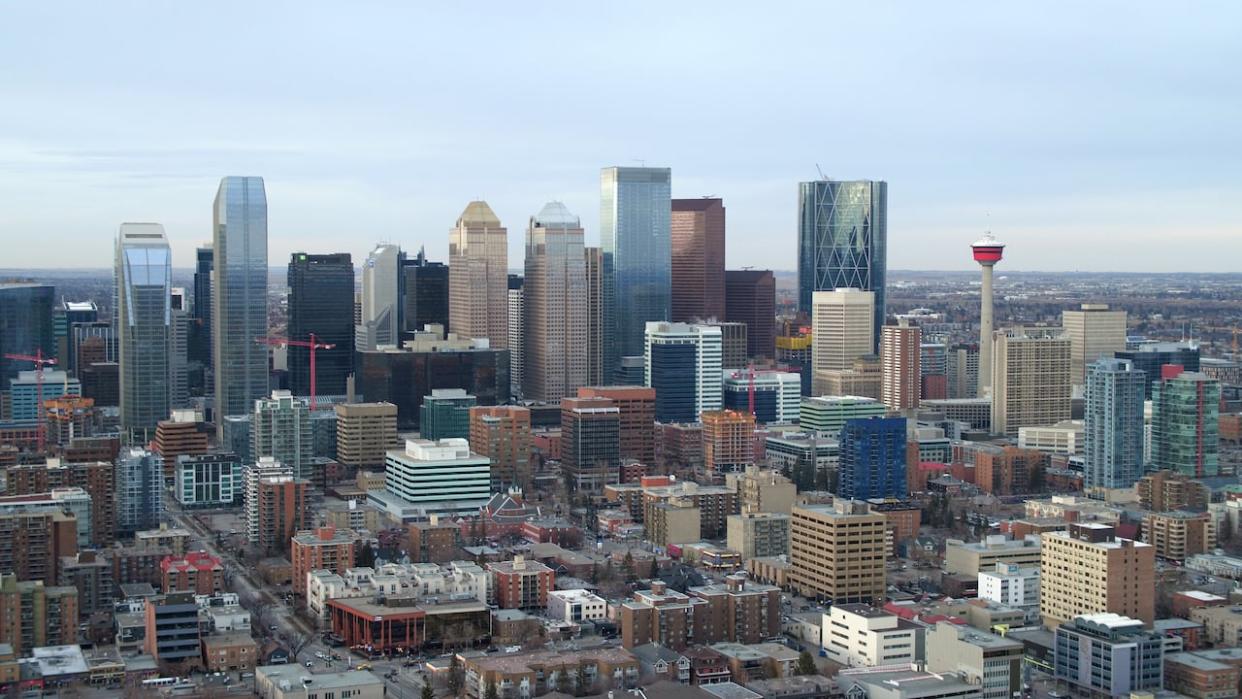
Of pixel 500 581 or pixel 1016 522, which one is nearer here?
pixel 500 581

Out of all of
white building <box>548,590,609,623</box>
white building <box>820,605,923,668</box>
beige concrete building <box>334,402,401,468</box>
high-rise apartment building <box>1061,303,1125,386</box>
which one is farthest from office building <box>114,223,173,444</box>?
high-rise apartment building <box>1061,303,1125,386</box>

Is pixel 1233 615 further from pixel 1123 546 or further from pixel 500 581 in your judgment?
pixel 500 581

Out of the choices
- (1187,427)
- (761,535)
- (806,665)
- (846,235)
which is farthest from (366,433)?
(846,235)

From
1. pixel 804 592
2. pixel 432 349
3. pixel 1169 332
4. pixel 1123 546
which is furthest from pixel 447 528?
pixel 1169 332

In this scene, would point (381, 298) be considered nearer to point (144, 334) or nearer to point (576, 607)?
point (144, 334)

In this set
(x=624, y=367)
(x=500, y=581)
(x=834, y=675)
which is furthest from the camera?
(x=624, y=367)

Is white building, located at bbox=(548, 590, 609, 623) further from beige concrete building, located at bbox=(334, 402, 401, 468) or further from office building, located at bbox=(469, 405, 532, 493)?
beige concrete building, located at bbox=(334, 402, 401, 468)
